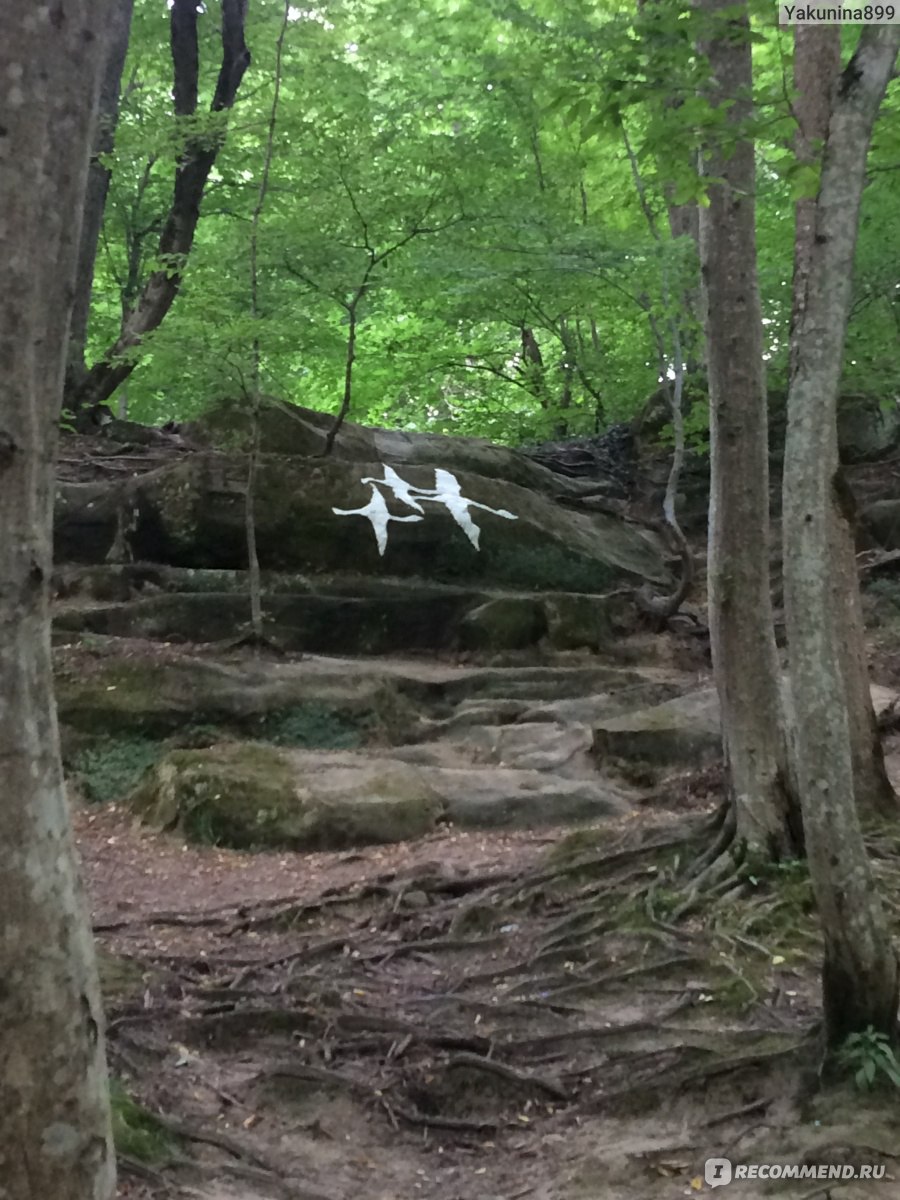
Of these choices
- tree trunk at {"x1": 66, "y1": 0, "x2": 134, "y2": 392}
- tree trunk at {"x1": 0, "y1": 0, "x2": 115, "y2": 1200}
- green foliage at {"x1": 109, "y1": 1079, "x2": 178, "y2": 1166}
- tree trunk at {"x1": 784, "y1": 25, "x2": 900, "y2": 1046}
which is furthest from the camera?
tree trunk at {"x1": 66, "y1": 0, "x2": 134, "y2": 392}

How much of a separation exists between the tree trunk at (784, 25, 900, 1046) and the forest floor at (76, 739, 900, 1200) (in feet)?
1.48

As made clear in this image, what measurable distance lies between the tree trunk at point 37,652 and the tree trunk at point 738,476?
4848 millimetres

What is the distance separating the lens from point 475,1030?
5.31 meters

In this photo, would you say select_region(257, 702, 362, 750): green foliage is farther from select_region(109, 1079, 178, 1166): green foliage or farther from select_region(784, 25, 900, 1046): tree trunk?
select_region(784, 25, 900, 1046): tree trunk

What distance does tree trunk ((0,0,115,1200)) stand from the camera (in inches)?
92.8

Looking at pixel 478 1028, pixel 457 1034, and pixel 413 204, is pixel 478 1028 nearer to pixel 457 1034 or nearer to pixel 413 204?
pixel 457 1034

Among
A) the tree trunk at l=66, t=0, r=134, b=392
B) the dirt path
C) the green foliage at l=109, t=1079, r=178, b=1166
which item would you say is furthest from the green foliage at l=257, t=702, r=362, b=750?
the green foliage at l=109, t=1079, r=178, b=1166

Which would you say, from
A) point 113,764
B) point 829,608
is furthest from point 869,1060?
point 113,764

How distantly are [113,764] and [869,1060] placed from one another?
7390mm

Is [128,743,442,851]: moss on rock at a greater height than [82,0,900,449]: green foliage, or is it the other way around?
[82,0,900,449]: green foliage

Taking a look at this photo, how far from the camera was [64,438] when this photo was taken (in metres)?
14.8

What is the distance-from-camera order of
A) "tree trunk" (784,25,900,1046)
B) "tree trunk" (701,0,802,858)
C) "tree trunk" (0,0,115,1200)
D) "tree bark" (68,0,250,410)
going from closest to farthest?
"tree trunk" (0,0,115,1200) < "tree trunk" (784,25,900,1046) < "tree trunk" (701,0,802,858) < "tree bark" (68,0,250,410)

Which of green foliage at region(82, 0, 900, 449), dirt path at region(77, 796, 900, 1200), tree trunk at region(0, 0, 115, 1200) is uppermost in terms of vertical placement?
green foliage at region(82, 0, 900, 449)

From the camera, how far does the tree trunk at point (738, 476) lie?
6.50 m
